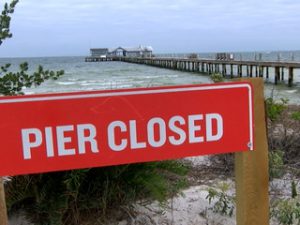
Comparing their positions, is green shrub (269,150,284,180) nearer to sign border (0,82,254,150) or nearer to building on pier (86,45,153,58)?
sign border (0,82,254,150)

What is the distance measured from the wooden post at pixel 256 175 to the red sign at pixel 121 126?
4 centimetres

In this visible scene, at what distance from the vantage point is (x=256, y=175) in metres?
1.81

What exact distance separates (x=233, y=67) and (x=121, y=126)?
2122 inches

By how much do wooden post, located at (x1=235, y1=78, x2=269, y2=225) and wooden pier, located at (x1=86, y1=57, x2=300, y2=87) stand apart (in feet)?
76.7

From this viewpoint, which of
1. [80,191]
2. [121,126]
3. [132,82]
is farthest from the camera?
[132,82]

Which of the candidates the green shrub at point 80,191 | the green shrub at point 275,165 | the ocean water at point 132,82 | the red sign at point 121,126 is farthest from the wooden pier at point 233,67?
the red sign at point 121,126

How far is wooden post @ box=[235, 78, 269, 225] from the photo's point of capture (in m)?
1.79

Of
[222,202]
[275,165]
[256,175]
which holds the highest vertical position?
[256,175]

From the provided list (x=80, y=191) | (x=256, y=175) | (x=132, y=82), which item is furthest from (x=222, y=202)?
(x=132, y=82)

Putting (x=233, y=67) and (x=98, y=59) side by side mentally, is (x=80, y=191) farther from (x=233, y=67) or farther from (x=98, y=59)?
(x=98, y=59)

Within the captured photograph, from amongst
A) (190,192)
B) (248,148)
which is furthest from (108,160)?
(190,192)

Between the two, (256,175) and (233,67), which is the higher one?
(256,175)

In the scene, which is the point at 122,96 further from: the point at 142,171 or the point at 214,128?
the point at 142,171

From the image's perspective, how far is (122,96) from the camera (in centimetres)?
165
